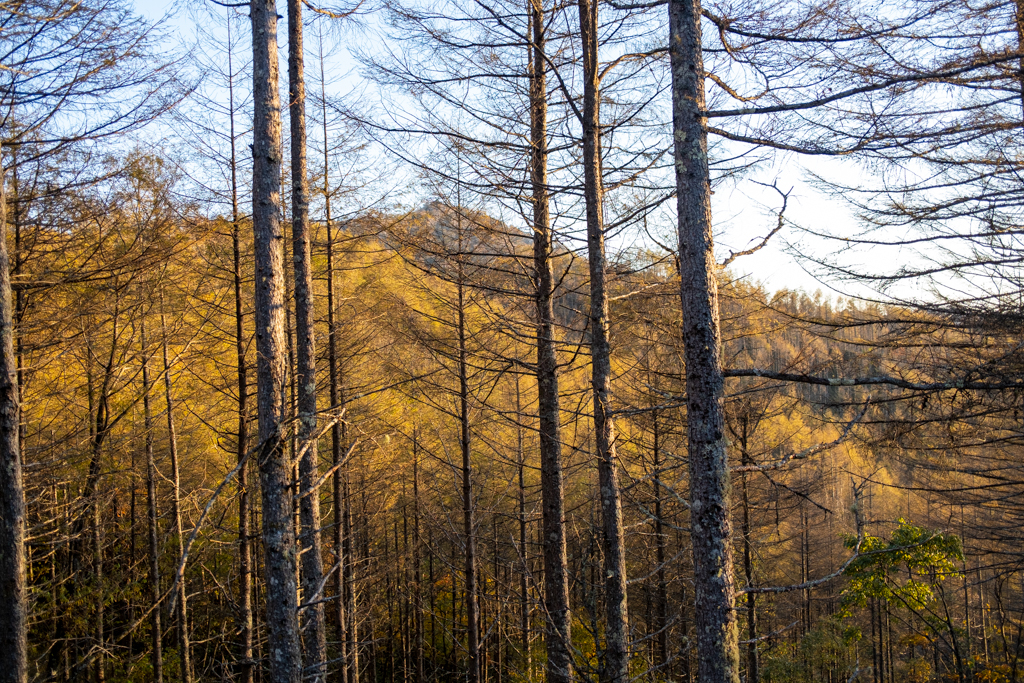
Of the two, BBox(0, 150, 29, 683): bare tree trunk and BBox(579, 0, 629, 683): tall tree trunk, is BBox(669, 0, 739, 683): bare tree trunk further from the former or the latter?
BBox(0, 150, 29, 683): bare tree trunk

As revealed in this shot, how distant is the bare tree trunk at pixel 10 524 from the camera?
4.59 meters

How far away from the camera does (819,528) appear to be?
30875 mm

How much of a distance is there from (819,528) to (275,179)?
3390cm

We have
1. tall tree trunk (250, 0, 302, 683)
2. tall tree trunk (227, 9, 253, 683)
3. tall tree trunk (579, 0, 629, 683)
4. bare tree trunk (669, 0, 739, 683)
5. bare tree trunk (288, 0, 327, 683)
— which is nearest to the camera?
bare tree trunk (669, 0, 739, 683)

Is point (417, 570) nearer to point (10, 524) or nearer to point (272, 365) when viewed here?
point (10, 524)

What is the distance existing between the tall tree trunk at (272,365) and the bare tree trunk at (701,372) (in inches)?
101

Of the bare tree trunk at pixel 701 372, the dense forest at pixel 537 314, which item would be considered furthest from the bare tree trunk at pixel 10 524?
the bare tree trunk at pixel 701 372

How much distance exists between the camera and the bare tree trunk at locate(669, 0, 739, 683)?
10.5 feet

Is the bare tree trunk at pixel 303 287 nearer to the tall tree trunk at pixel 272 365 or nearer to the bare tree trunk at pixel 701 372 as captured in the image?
the tall tree trunk at pixel 272 365

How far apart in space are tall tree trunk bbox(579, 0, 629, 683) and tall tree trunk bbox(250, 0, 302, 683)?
90.1 inches

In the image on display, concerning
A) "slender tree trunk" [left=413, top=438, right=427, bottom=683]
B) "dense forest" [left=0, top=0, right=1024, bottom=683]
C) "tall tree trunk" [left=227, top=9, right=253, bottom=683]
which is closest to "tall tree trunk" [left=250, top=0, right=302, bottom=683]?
"dense forest" [left=0, top=0, right=1024, bottom=683]

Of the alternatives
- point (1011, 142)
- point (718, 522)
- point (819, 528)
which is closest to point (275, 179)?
point (718, 522)

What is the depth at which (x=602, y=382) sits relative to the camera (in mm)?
4793

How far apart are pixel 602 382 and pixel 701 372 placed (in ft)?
4.88
